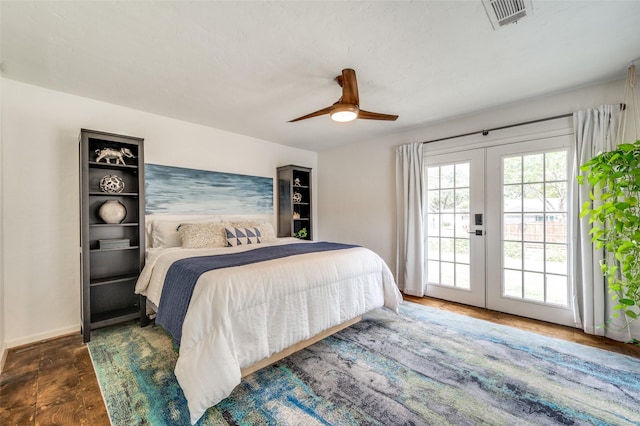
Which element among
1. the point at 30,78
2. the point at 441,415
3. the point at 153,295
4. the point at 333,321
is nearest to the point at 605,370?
the point at 441,415

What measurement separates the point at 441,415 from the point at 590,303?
2.18m

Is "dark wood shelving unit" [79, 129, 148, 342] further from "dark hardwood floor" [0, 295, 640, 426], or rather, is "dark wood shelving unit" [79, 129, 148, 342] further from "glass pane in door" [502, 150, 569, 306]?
"glass pane in door" [502, 150, 569, 306]

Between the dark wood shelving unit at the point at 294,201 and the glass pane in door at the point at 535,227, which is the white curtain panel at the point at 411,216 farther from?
the dark wood shelving unit at the point at 294,201

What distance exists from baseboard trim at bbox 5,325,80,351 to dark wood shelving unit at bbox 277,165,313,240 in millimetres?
2691

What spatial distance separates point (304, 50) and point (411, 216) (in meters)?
2.65

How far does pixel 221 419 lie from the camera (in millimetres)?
1535

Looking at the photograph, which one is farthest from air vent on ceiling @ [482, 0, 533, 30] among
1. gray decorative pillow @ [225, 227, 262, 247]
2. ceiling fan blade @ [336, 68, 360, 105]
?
gray decorative pillow @ [225, 227, 262, 247]

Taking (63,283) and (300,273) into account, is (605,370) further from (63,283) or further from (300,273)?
(63,283)

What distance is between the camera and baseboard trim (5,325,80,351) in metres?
2.37

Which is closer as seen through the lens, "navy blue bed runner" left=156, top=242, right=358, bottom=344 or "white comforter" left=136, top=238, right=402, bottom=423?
"white comforter" left=136, top=238, right=402, bottom=423

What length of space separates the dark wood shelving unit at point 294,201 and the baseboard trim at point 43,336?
2.69 meters

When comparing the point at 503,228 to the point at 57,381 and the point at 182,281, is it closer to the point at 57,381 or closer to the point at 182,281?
the point at 182,281

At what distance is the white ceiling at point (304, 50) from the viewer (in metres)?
1.63

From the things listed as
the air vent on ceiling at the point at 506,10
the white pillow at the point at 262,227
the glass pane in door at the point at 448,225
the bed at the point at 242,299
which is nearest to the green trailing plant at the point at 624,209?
the air vent on ceiling at the point at 506,10
